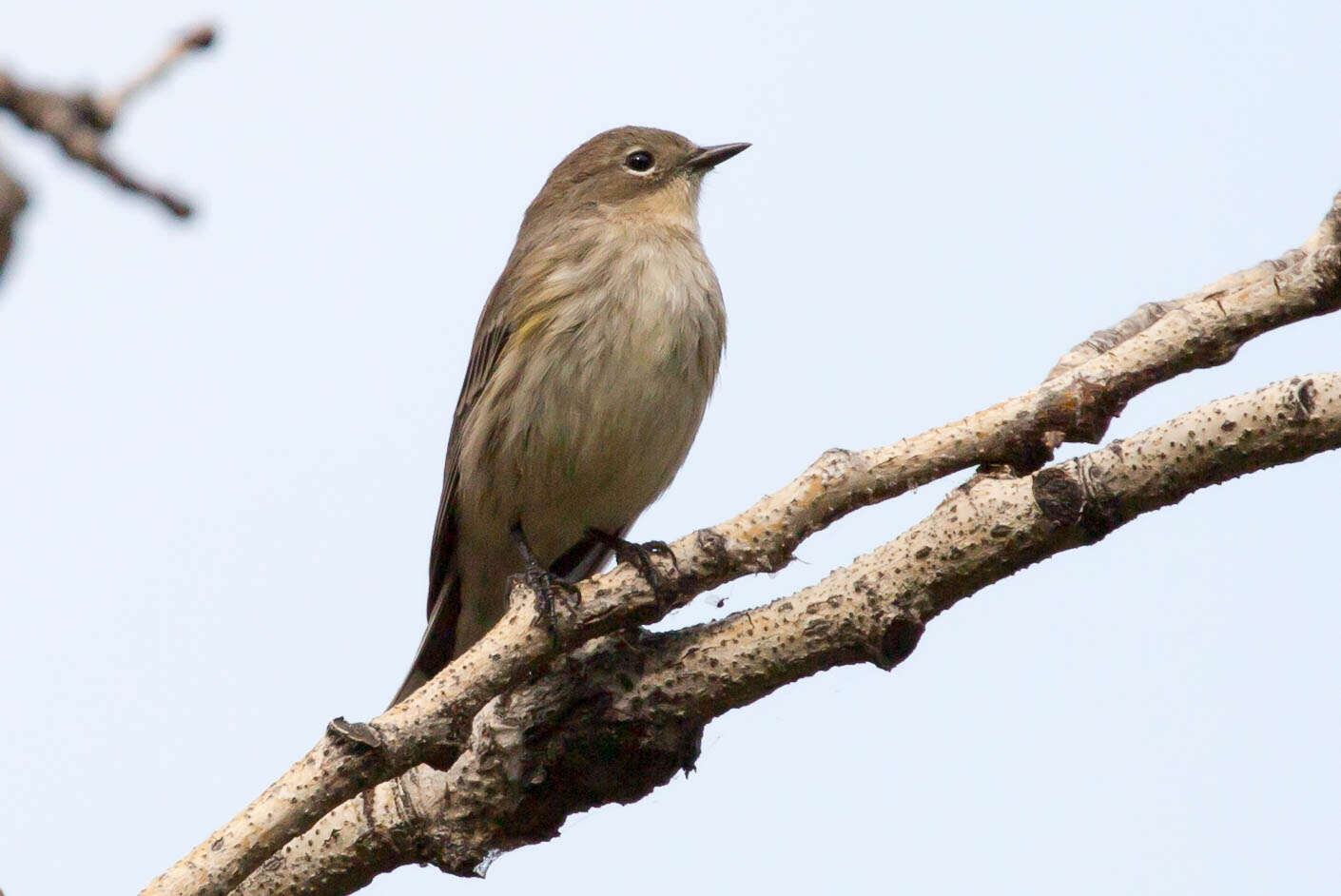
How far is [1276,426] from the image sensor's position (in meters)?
4.01

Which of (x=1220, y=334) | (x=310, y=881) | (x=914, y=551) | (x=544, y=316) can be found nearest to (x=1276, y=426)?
(x=1220, y=334)

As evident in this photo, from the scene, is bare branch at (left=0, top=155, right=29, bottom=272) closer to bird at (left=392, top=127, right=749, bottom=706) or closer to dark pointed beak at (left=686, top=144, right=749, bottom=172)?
bird at (left=392, top=127, right=749, bottom=706)

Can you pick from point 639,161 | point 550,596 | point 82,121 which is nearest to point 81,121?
point 82,121

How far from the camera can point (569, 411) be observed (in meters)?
6.89

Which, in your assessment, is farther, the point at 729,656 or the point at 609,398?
the point at 609,398

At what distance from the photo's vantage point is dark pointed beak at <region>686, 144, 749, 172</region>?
29.1ft

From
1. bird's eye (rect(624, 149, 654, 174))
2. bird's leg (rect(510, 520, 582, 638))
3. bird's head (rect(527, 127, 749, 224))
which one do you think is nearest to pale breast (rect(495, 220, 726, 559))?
bird's head (rect(527, 127, 749, 224))

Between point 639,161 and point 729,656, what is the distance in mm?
4799

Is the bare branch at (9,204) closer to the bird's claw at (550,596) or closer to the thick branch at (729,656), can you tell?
the bird's claw at (550,596)

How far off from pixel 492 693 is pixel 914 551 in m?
1.31

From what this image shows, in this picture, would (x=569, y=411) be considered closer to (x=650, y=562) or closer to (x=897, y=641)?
(x=650, y=562)

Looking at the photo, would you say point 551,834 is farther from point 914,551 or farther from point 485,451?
point 485,451

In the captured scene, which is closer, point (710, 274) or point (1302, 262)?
point (1302, 262)

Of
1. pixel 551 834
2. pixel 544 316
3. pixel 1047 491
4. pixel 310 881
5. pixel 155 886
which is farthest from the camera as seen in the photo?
pixel 544 316
